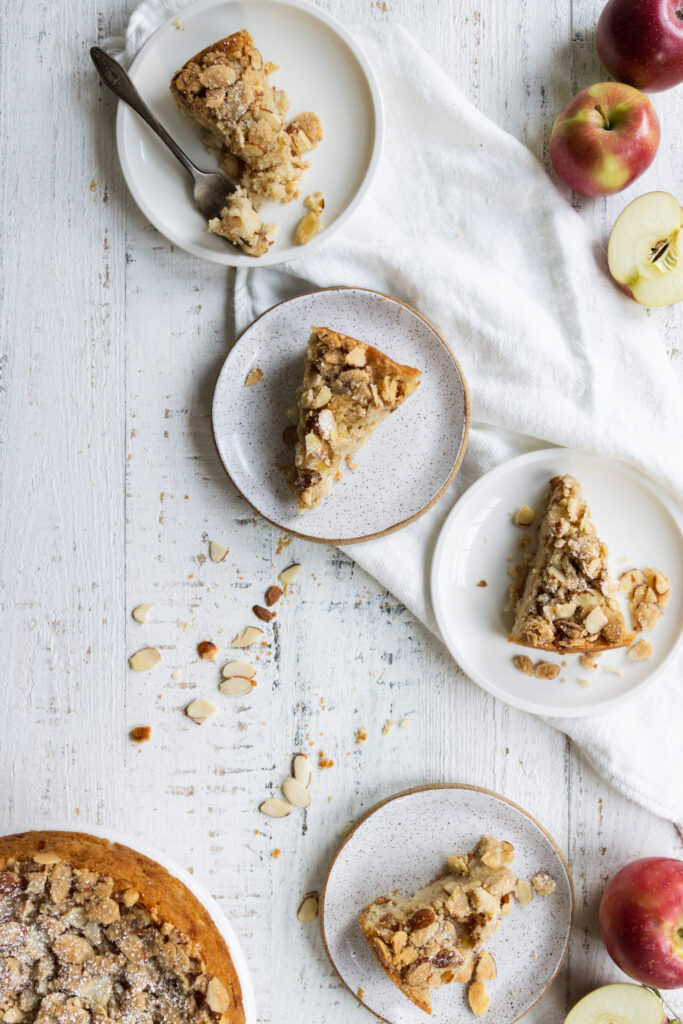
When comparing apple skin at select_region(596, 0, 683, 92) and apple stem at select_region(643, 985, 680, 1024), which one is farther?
apple stem at select_region(643, 985, 680, 1024)

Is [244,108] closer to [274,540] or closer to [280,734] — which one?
[274,540]

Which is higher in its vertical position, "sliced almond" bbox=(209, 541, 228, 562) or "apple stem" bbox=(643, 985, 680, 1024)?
"sliced almond" bbox=(209, 541, 228, 562)

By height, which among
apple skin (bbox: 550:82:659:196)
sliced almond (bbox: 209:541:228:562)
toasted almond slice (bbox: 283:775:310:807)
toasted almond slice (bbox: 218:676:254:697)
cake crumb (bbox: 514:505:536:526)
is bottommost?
toasted almond slice (bbox: 283:775:310:807)

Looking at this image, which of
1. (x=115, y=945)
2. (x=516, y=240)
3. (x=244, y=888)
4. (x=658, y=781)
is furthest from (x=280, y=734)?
(x=516, y=240)

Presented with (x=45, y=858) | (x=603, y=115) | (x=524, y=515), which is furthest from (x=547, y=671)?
(x=603, y=115)

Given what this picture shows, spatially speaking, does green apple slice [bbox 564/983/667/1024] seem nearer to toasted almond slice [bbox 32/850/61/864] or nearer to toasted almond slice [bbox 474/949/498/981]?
toasted almond slice [bbox 474/949/498/981]

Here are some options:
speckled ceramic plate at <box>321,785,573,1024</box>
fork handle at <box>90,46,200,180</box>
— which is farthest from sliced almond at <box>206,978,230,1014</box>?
fork handle at <box>90,46,200,180</box>

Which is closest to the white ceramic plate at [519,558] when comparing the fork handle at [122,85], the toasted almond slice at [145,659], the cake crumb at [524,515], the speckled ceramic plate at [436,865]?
the cake crumb at [524,515]
